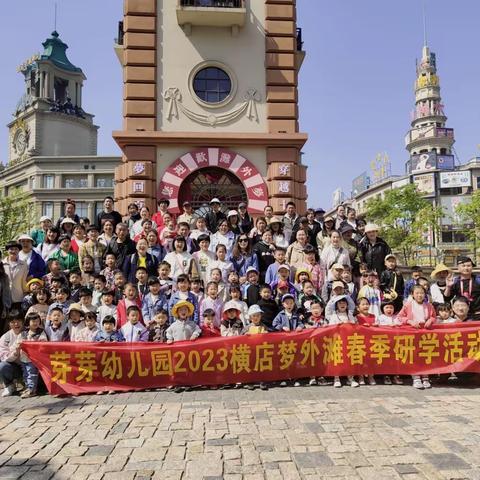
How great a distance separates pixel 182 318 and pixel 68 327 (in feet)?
5.91

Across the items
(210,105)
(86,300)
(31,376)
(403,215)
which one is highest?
(403,215)

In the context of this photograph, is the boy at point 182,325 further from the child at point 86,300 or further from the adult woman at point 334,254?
the adult woman at point 334,254

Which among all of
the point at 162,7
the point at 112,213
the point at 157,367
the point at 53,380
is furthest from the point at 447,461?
the point at 162,7

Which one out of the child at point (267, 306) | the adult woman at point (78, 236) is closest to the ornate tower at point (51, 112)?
the adult woman at point (78, 236)

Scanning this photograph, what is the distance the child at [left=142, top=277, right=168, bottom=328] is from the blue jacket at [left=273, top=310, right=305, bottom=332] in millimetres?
1774

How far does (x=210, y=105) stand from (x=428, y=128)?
73411mm

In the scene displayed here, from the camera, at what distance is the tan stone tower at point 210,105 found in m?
12.3

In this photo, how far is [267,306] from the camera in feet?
23.9

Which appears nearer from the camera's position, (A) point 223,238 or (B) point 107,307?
(B) point 107,307

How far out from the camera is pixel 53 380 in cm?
641

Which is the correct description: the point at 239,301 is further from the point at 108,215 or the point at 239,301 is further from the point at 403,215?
the point at 403,215

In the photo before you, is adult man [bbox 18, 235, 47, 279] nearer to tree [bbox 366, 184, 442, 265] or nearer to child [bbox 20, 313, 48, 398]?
child [bbox 20, 313, 48, 398]

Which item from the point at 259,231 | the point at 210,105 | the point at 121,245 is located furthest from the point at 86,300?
the point at 210,105

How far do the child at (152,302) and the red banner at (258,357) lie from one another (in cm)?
68
